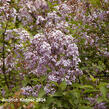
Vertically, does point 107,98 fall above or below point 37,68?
below

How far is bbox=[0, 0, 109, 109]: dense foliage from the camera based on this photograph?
10.6 ft

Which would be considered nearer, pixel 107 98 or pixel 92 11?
pixel 107 98

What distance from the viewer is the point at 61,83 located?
3.22 metres

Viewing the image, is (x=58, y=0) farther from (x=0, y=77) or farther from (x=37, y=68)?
(x=37, y=68)

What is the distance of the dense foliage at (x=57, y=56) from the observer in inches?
128

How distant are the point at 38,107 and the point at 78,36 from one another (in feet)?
7.32

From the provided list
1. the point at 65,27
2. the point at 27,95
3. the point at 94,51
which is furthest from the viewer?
the point at 94,51

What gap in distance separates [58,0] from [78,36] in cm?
178

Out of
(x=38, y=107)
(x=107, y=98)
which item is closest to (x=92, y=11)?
(x=107, y=98)

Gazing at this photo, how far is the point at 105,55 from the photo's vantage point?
4.67 metres

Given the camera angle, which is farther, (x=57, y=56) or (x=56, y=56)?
(x=57, y=56)

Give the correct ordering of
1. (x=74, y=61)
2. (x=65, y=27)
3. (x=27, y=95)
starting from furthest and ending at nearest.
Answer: (x=65, y=27)
(x=27, y=95)
(x=74, y=61)

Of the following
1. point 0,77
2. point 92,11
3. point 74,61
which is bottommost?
point 0,77

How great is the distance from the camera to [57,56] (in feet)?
11.4
